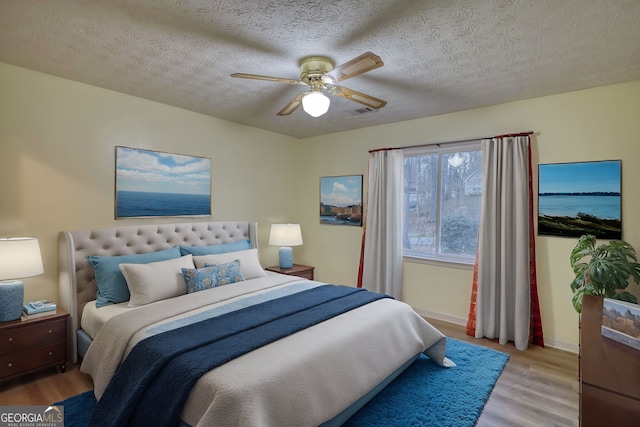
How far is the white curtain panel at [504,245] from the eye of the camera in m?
3.29

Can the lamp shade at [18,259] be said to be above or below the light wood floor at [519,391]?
above

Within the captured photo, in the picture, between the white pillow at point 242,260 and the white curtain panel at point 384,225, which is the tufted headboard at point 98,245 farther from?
the white curtain panel at point 384,225

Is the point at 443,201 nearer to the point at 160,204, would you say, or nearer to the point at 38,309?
the point at 160,204

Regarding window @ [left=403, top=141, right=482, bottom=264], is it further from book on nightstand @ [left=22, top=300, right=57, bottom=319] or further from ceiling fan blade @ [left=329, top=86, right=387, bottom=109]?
book on nightstand @ [left=22, top=300, right=57, bottom=319]

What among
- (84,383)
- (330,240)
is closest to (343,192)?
(330,240)

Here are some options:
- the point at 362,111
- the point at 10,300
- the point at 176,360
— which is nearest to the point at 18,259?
the point at 10,300

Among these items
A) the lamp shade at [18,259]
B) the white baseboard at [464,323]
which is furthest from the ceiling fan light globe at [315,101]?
the white baseboard at [464,323]

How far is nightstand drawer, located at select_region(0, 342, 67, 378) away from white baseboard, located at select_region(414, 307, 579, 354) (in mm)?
3673

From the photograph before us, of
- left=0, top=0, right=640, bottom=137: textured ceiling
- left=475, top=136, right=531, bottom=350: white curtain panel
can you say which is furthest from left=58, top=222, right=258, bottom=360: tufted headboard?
left=475, top=136, right=531, bottom=350: white curtain panel

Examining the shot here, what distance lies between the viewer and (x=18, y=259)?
241 cm

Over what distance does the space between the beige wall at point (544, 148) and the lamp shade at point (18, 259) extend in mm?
3439

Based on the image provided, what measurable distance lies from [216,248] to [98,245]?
1120 mm

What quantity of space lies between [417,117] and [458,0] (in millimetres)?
2350

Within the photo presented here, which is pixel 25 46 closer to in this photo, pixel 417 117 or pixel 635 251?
pixel 417 117
